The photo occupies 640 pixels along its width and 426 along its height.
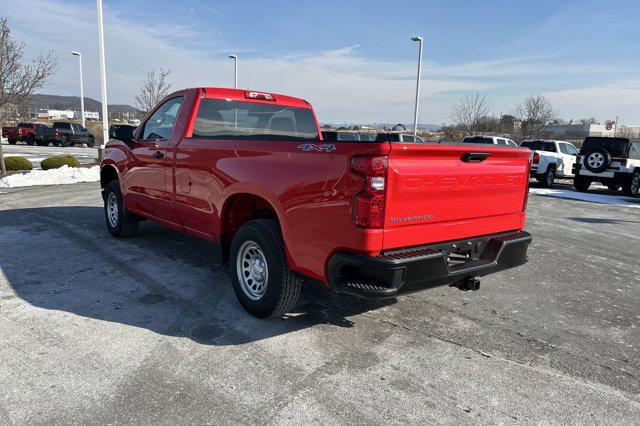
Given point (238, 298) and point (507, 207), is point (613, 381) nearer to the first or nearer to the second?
point (507, 207)

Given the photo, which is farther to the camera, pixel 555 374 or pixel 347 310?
pixel 347 310

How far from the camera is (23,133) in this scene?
33219 millimetres

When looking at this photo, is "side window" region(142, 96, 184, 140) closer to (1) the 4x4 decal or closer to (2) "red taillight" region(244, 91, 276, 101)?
(2) "red taillight" region(244, 91, 276, 101)

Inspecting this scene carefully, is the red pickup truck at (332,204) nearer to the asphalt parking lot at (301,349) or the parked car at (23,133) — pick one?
the asphalt parking lot at (301,349)

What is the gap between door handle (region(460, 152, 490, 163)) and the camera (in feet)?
10.7

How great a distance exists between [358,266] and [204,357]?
1.30 m

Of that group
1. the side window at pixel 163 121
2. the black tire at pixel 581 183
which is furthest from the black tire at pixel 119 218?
the black tire at pixel 581 183

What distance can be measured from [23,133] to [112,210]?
109 ft

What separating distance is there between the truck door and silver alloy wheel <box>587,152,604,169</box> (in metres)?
14.4

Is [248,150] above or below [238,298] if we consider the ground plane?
above

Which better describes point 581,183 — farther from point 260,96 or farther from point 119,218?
point 119,218

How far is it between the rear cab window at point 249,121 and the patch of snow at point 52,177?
1003 cm

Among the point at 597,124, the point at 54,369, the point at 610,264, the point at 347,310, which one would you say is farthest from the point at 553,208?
the point at 597,124

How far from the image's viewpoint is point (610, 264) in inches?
241
